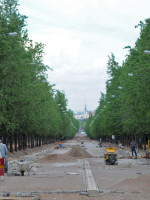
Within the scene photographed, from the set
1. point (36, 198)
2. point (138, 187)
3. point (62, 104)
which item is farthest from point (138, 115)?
point (62, 104)

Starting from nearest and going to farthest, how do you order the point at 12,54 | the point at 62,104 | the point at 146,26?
the point at 12,54
the point at 146,26
the point at 62,104

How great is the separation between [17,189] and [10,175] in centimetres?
672

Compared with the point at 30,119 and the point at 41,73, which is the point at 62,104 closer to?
the point at 41,73

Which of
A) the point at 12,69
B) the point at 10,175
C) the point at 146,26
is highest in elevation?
the point at 146,26

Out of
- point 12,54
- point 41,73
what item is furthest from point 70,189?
point 41,73

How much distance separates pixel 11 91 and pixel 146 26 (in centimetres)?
1502

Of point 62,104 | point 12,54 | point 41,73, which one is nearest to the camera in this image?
point 12,54

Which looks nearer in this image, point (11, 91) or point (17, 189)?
point (17, 189)

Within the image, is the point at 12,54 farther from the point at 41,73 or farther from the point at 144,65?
the point at 41,73

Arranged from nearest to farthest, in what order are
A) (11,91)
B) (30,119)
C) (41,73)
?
(11,91) → (30,119) → (41,73)

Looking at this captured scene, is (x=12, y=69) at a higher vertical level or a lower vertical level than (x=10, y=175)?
higher

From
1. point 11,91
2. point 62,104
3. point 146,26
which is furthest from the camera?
point 62,104

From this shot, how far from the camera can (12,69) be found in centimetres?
3312

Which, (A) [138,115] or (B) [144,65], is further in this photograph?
(A) [138,115]
